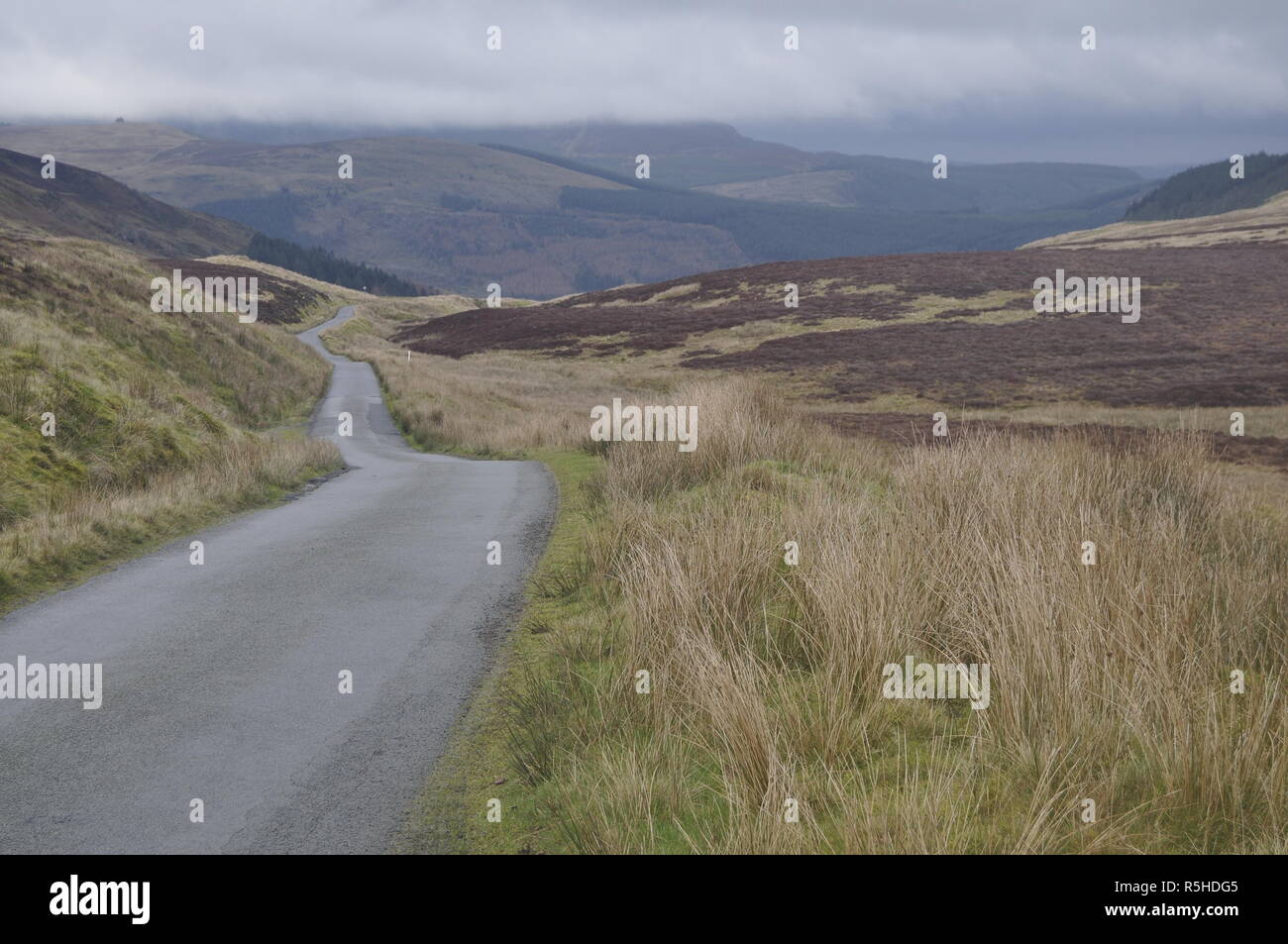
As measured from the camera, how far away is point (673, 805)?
4.34 meters

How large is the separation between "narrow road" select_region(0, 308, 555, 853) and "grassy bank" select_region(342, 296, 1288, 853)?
54cm

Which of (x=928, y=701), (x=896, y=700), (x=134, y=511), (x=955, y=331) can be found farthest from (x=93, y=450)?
(x=955, y=331)

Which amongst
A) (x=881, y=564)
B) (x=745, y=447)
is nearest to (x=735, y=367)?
(x=745, y=447)

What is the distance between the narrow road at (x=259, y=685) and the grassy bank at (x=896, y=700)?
544 millimetres

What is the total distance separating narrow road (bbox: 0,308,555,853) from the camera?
15.4 feet

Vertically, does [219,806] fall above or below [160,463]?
below

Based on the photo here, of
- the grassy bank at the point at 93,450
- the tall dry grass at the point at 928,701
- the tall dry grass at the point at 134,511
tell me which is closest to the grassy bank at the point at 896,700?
the tall dry grass at the point at 928,701

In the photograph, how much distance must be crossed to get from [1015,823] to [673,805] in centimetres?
151

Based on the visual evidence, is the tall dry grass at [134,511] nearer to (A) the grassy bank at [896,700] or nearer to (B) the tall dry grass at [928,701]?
(A) the grassy bank at [896,700]

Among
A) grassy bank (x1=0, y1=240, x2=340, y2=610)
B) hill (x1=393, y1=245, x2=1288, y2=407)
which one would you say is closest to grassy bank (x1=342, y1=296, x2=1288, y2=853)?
grassy bank (x1=0, y1=240, x2=340, y2=610)

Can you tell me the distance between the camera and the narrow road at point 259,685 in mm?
4680

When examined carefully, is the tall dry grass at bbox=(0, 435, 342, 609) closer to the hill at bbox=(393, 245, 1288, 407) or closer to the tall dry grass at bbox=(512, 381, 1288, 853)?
the tall dry grass at bbox=(512, 381, 1288, 853)

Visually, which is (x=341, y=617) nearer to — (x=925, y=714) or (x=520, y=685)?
(x=520, y=685)
